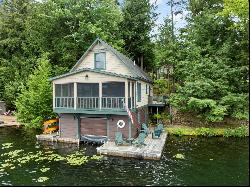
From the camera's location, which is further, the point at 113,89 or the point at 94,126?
the point at 94,126

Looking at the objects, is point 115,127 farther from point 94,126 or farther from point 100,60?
point 100,60

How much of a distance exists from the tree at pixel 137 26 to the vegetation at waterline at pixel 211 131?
67.9ft

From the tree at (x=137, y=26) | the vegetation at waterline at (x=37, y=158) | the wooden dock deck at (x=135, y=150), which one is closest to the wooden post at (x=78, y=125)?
the wooden dock deck at (x=135, y=150)

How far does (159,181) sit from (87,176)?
4.38m

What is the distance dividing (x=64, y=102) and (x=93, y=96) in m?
2.80

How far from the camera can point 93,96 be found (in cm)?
2975

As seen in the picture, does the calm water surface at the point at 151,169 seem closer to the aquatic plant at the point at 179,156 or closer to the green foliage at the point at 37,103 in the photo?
the aquatic plant at the point at 179,156

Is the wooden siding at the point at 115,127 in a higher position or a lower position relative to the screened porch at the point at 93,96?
lower

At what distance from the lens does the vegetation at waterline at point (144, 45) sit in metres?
34.3

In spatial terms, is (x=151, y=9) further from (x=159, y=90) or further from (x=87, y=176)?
(x=87, y=176)

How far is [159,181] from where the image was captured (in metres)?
17.7

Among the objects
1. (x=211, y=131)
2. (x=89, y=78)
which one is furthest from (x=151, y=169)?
(x=211, y=131)

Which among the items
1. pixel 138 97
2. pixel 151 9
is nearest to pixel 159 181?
pixel 138 97

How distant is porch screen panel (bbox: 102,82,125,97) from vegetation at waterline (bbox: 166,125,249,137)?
29.1 ft
